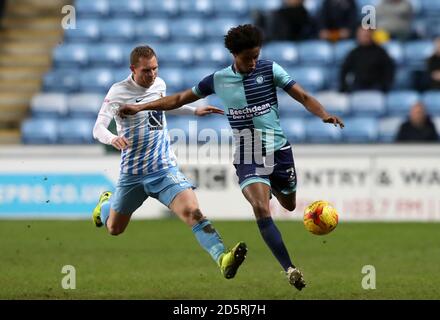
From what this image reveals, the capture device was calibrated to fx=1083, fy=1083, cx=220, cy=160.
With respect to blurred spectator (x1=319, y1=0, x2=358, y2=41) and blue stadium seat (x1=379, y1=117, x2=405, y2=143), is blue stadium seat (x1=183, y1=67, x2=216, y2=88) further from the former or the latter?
blue stadium seat (x1=379, y1=117, x2=405, y2=143)

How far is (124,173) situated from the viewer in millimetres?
9570

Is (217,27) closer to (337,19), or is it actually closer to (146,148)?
(337,19)

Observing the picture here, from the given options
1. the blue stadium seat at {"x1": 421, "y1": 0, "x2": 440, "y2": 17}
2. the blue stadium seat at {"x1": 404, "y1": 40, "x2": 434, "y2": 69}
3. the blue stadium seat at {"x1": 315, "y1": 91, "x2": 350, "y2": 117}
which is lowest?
the blue stadium seat at {"x1": 315, "y1": 91, "x2": 350, "y2": 117}

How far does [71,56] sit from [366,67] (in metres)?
5.74

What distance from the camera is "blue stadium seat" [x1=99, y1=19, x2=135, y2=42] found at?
20375 millimetres

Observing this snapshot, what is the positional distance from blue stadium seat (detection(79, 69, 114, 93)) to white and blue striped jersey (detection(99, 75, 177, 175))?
953 centimetres

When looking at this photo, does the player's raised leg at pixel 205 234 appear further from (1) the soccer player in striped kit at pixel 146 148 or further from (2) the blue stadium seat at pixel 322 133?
(2) the blue stadium seat at pixel 322 133

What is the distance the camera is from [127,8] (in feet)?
68.5

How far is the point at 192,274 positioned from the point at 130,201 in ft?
4.31

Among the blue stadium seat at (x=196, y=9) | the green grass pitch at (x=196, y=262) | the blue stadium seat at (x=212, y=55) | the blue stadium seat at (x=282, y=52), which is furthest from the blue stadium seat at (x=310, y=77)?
the green grass pitch at (x=196, y=262)

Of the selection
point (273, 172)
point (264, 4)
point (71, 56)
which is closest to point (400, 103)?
point (264, 4)

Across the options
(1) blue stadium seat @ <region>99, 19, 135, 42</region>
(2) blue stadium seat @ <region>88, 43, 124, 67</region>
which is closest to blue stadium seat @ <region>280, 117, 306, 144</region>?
(2) blue stadium seat @ <region>88, 43, 124, 67</region>
